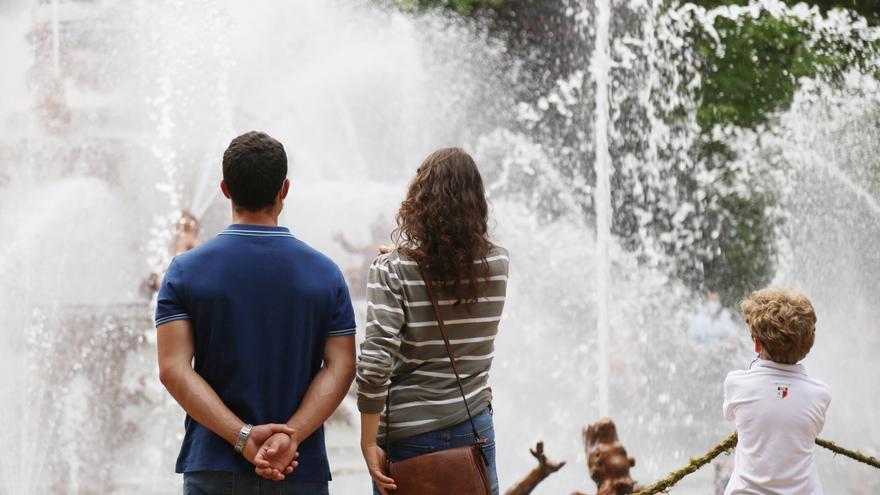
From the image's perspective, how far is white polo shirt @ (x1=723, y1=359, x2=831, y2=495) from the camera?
2701 millimetres

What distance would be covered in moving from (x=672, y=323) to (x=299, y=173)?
390cm

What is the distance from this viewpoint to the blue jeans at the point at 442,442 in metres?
2.53

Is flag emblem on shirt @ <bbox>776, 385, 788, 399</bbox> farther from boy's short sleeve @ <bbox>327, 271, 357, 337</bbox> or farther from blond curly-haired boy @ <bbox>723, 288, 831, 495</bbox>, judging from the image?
boy's short sleeve @ <bbox>327, 271, 357, 337</bbox>

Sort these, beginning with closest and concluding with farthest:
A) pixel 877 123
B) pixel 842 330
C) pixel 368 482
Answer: pixel 368 482
pixel 842 330
pixel 877 123

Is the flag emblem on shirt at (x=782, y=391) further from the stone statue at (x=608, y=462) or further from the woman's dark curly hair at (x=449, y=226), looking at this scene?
the stone statue at (x=608, y=462)

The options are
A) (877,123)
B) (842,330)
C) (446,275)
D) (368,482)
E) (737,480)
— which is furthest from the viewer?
(877,123)

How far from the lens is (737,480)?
277cm

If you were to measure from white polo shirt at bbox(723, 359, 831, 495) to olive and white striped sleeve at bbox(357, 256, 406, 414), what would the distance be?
3.19 ft

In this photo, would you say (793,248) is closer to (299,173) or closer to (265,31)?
(299,173)

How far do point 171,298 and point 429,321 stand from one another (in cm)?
62

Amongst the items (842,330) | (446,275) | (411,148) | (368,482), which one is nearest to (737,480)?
(446,275)

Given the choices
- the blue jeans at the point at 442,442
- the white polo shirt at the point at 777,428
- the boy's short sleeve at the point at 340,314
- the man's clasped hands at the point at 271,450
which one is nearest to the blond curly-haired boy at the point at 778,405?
the white polo shirt at the point at 777,428

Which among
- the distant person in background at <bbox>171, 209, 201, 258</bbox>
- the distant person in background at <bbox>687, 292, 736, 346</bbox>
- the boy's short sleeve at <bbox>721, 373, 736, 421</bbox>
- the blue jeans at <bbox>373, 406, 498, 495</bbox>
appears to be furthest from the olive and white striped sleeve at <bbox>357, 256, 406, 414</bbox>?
the distant person in background at <bbox>687, 292, 736, 346</bbox>

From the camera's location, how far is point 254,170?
2.37 meters
